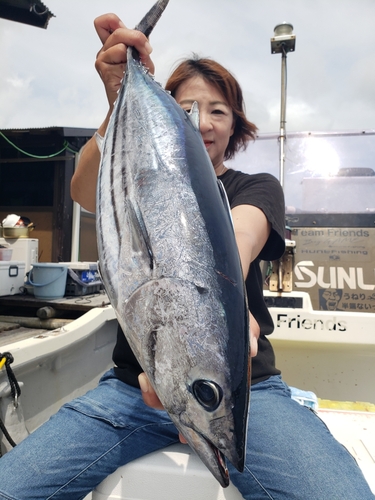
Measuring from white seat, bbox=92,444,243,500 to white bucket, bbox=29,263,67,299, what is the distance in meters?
3.07

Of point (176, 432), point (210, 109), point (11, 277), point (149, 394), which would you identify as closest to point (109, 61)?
point (210, 109)

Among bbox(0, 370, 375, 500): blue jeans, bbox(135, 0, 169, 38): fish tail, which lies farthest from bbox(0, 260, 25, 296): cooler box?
bbox(135, 0, 169, 38): fish tail

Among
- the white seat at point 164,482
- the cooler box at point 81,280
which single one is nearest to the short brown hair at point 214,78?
the white seat at point 164,482

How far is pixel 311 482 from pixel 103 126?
140 cm

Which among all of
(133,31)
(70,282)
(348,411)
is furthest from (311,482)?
(70,282)

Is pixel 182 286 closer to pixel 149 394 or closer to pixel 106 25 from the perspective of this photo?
pixel 149 394

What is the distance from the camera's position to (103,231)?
94cm

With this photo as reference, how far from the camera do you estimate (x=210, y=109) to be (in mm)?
1740

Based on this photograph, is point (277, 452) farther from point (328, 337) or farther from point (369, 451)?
point (328, 337)

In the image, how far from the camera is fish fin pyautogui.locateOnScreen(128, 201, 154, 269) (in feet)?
2.75

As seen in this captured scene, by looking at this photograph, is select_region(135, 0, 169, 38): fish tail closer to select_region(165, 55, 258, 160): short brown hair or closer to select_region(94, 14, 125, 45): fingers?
select_region(94, 14, 125, 45): fingers

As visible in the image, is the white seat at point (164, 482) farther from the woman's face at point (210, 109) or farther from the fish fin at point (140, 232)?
the woman's face at point (210, 109)

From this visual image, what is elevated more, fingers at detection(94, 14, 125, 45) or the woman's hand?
fingers at detection(94, 14, 125, 45)

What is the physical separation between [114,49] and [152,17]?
0.21m
